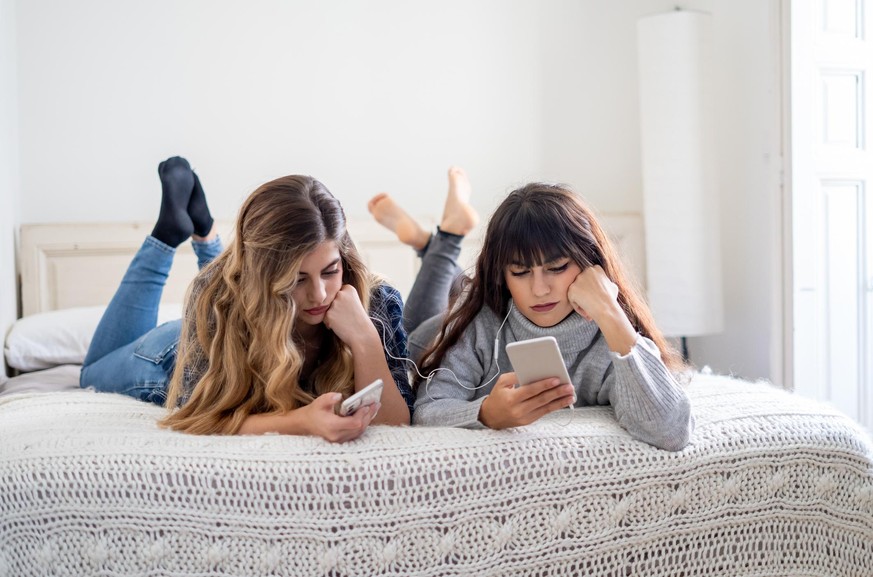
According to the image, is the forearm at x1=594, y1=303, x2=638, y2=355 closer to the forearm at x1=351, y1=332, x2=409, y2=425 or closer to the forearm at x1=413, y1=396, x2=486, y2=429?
the forearm at x1=413, y1=396, x2=486, y2=429

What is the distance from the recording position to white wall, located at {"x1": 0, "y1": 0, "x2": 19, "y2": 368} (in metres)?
2.48

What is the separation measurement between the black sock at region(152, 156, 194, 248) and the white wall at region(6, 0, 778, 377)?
0.99 m

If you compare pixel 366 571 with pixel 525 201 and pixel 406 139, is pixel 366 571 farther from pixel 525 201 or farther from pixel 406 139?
pixel 406 139

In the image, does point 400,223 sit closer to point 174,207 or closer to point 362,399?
point 174,207

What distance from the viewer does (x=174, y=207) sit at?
1942 mm

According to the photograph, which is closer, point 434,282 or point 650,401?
point 650,401

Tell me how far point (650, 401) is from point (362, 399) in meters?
0.43

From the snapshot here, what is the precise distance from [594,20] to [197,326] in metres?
2.41

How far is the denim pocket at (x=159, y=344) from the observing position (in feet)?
6.04

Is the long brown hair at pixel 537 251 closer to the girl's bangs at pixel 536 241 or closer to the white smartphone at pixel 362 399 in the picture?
the girl's bangs at pixel 536 241

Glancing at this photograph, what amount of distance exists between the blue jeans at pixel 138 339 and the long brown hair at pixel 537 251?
26.1 inches

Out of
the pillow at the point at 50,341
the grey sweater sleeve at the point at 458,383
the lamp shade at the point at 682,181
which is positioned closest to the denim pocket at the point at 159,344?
the pillow at the point at 50,341

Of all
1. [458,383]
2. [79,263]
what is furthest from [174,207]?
[79,263]

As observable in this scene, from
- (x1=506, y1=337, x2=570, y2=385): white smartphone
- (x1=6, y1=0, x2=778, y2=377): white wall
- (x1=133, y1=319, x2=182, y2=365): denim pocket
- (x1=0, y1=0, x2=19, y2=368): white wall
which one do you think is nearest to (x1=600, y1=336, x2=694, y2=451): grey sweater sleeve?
(x1=506, y1=337, x2=570, y2=385): white smartphone
